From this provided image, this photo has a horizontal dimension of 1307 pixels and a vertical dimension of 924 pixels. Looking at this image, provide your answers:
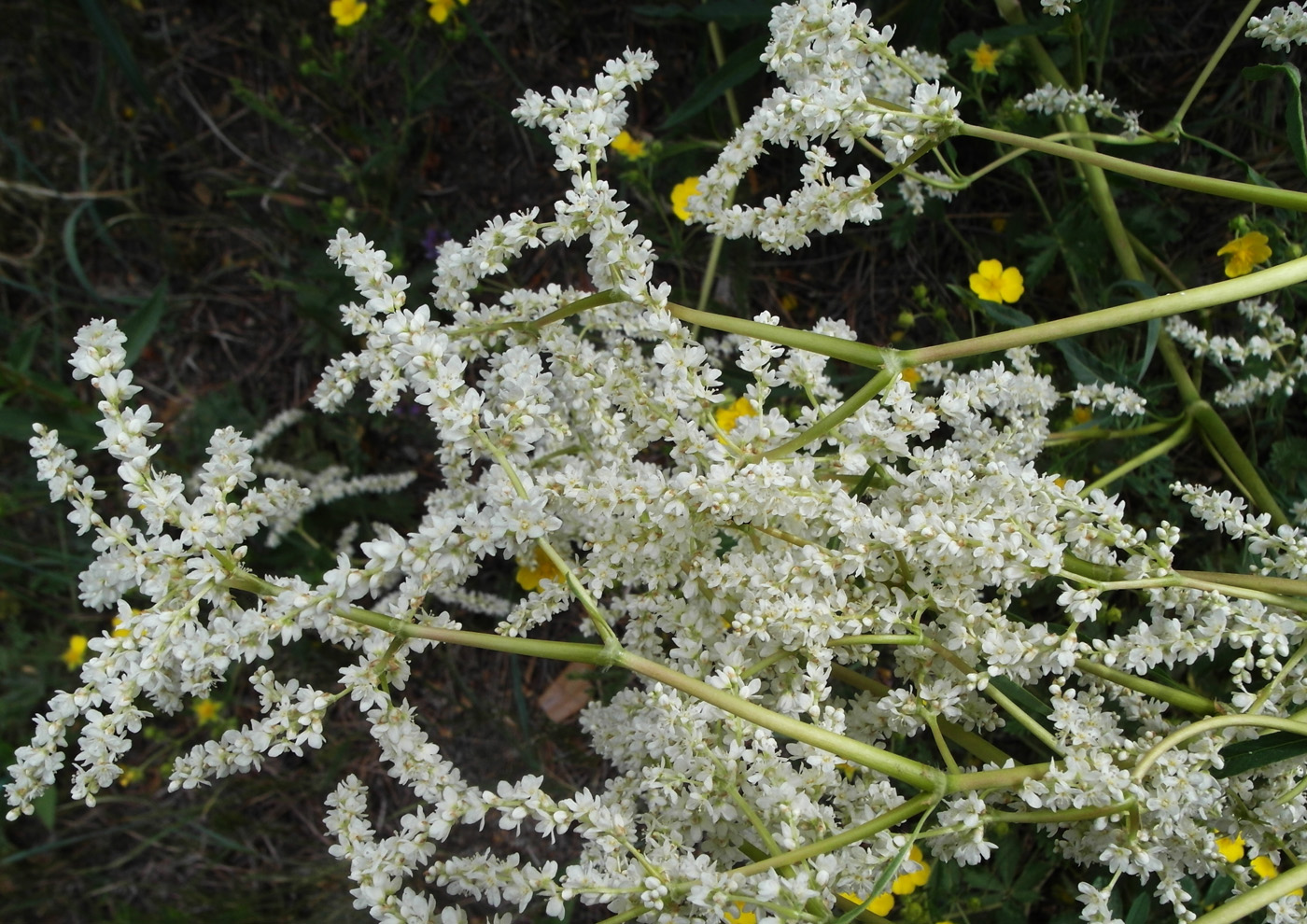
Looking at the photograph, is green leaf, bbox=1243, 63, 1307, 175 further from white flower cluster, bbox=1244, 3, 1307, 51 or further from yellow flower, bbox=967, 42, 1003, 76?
yellow flower, bbox=967, 42, 1003, 76

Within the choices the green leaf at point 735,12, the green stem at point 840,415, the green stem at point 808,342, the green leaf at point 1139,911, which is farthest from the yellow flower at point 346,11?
the green leaf at point 1139,911

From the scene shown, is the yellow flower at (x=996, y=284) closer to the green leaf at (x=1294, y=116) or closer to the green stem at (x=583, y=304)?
the green leaf at (x=1294, y=116)

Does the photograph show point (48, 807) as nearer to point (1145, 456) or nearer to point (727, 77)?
point (727, 77)

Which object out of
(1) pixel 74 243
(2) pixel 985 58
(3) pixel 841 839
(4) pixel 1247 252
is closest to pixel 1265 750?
(3) pixel 841 839

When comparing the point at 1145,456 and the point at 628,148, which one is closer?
the point at 1145,456

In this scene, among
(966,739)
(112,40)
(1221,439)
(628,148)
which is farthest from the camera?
(112,40)

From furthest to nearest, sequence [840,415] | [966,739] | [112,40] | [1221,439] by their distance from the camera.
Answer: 1. [112,40]
2. [1221,439]
3. [966,739]
4. [840,415]
